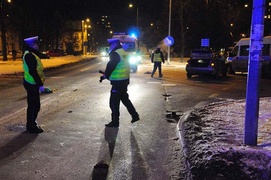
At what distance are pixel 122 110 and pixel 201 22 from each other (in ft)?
106

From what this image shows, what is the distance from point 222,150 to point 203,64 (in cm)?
1420

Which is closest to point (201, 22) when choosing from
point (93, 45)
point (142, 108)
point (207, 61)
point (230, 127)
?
point (207, 61)

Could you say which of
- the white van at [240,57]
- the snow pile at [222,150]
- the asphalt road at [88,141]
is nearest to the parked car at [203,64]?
the white van at [240,57]

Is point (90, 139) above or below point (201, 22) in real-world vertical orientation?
below

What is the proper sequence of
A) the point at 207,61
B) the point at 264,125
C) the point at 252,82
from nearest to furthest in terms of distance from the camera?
the point at 252,82 → the point at 264,125 → the point at 207,61

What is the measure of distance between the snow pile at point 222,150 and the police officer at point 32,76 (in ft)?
9.95

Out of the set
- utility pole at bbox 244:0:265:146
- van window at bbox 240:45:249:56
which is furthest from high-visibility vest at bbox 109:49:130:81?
van window at bbox 240:45:249:56

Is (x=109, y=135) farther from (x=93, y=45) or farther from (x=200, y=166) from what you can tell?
(x=93, y=45)

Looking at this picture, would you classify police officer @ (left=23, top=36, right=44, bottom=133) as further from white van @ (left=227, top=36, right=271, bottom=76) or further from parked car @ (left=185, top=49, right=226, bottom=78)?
white van @ (left=227, top=36, right=271, bottom=76)

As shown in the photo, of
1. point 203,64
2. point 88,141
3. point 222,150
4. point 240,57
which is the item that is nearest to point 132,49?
point 203,64

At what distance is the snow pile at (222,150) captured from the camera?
434cm

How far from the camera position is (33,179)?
4.50 m

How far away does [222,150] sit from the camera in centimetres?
506

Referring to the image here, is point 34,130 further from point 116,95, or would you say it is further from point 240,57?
point 240,57
